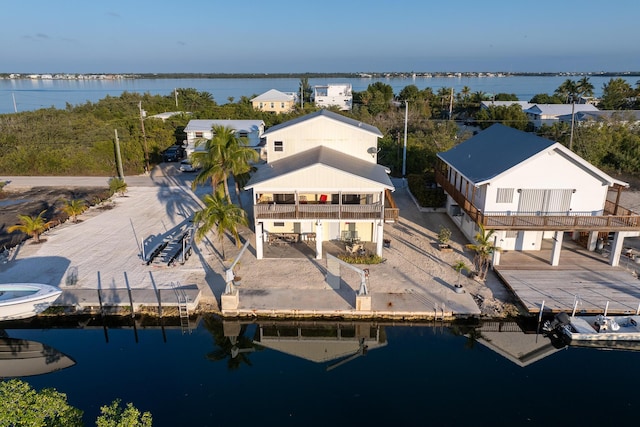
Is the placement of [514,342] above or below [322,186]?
below

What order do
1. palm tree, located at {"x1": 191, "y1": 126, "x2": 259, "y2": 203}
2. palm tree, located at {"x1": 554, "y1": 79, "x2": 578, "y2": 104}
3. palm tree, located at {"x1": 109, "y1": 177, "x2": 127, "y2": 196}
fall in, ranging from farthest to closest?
palm tree, located at {"x1": 554, "y1": 79, "x2": 578, "y2": 104}
palm tree, located at {"x1": 109, "y1": 177, "x2": 127, "y2": 196}
palm tree, located at {"x1": 191, "y1": 126, "x2": 259, "y2": 203}

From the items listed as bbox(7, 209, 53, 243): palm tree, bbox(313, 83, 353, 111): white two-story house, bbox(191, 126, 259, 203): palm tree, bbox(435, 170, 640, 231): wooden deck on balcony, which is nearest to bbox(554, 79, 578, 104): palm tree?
bbox(313, 83, 353, 111): white two-story house

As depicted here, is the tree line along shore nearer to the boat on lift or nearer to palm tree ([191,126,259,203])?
palm tree ([191,126,259,203])

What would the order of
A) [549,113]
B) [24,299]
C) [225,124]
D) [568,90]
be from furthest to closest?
[568,90]
[549,113]
[225,124]
[24,299]

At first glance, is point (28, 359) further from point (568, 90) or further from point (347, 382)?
point (568, 90)

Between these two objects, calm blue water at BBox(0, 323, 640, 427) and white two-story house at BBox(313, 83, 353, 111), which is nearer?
calm blue water at BBox(0, 323, 640, 427)

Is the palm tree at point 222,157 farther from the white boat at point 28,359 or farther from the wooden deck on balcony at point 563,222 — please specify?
the wooden deck on balcony at point 563,222

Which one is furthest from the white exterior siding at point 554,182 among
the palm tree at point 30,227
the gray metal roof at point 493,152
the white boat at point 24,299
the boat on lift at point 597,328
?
the palm tree at point 30,227

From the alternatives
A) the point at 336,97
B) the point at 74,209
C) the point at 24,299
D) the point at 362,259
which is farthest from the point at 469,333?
the point at 336,97
